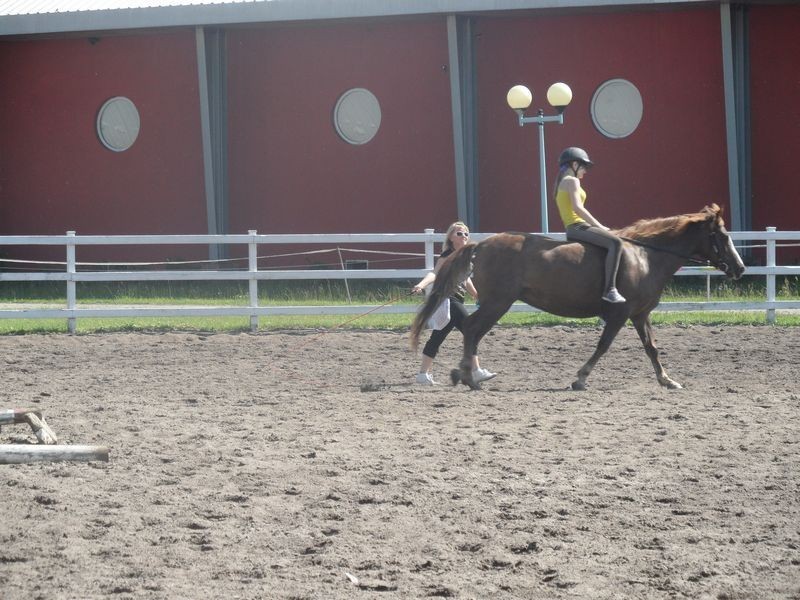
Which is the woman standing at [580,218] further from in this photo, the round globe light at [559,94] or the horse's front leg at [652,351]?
the round globe light at [559,94]

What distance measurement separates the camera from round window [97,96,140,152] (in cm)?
2456

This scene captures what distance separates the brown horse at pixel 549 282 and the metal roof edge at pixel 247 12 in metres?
11.9

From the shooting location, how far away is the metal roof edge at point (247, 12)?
21094 millimetres

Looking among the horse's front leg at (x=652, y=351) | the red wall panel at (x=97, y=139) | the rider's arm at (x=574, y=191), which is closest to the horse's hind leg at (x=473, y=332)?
the rider's arm at (x=574, y=191)

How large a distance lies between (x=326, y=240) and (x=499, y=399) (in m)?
6.59

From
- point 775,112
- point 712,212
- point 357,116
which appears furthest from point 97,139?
point 712,212

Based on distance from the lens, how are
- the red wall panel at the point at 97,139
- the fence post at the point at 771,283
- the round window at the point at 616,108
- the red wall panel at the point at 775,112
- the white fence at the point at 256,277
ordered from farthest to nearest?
the red wall panel at the point at 97,139, the round window at the point at 616,108, the red wall panel at the point at 775,112, the fence post at the point at 771,283, the white fence at the point at 256,277

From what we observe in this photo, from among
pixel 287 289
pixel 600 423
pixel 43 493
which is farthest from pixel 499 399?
pixel 287 289

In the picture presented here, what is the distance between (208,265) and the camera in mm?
23500

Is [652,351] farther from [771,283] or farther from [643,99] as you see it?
[643,99]

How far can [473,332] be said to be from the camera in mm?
9906

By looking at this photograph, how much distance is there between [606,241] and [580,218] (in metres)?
0.30

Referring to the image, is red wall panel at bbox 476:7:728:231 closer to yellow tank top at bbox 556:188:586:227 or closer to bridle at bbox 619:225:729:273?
bridle at bbox 619:225:729:273

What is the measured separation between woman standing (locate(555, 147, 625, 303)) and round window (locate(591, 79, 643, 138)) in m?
12.4
